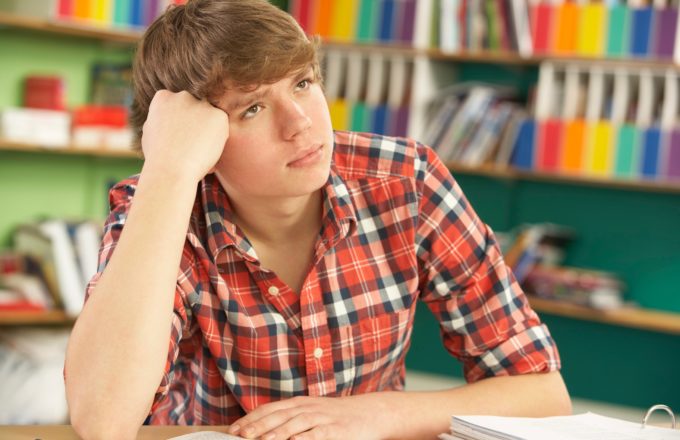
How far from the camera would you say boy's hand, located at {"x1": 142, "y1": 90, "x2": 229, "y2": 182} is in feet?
4.50

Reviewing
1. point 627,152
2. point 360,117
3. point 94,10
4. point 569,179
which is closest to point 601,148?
point 627,152

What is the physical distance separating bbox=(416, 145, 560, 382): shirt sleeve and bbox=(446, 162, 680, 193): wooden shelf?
7.03 feet

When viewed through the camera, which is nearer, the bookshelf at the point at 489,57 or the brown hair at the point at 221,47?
the brown hair at the point at 221,47

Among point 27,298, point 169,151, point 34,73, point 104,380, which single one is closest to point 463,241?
point 169,151

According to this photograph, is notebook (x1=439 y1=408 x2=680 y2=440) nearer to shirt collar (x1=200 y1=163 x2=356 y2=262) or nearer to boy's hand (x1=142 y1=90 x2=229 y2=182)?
shirt collar (x1=200 y1=163 x2=356 y2=262)

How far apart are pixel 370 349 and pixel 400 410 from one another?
20 cm

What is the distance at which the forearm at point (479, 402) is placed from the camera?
1347mm

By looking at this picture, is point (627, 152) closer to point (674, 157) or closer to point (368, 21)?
point (674, 157)

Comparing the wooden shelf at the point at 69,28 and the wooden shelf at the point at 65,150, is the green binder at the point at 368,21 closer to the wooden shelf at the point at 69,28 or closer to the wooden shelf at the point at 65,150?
the wooden shelf at the point at 69,28

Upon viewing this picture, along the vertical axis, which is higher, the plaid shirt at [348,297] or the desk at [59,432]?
the plaid shirt at [348,297]

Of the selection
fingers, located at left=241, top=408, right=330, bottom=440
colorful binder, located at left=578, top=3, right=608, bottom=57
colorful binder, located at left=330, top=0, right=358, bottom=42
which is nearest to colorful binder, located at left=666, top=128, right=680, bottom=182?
colorful binder, located at left=578, top=3, right=608, bottom=57

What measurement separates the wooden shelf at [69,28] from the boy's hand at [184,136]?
190 centimetres

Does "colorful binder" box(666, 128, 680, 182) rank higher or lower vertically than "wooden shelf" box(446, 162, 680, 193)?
higher

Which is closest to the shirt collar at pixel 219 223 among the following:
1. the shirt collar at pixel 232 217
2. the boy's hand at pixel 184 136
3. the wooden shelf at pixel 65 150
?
the shirt collar at pixel 232 217
